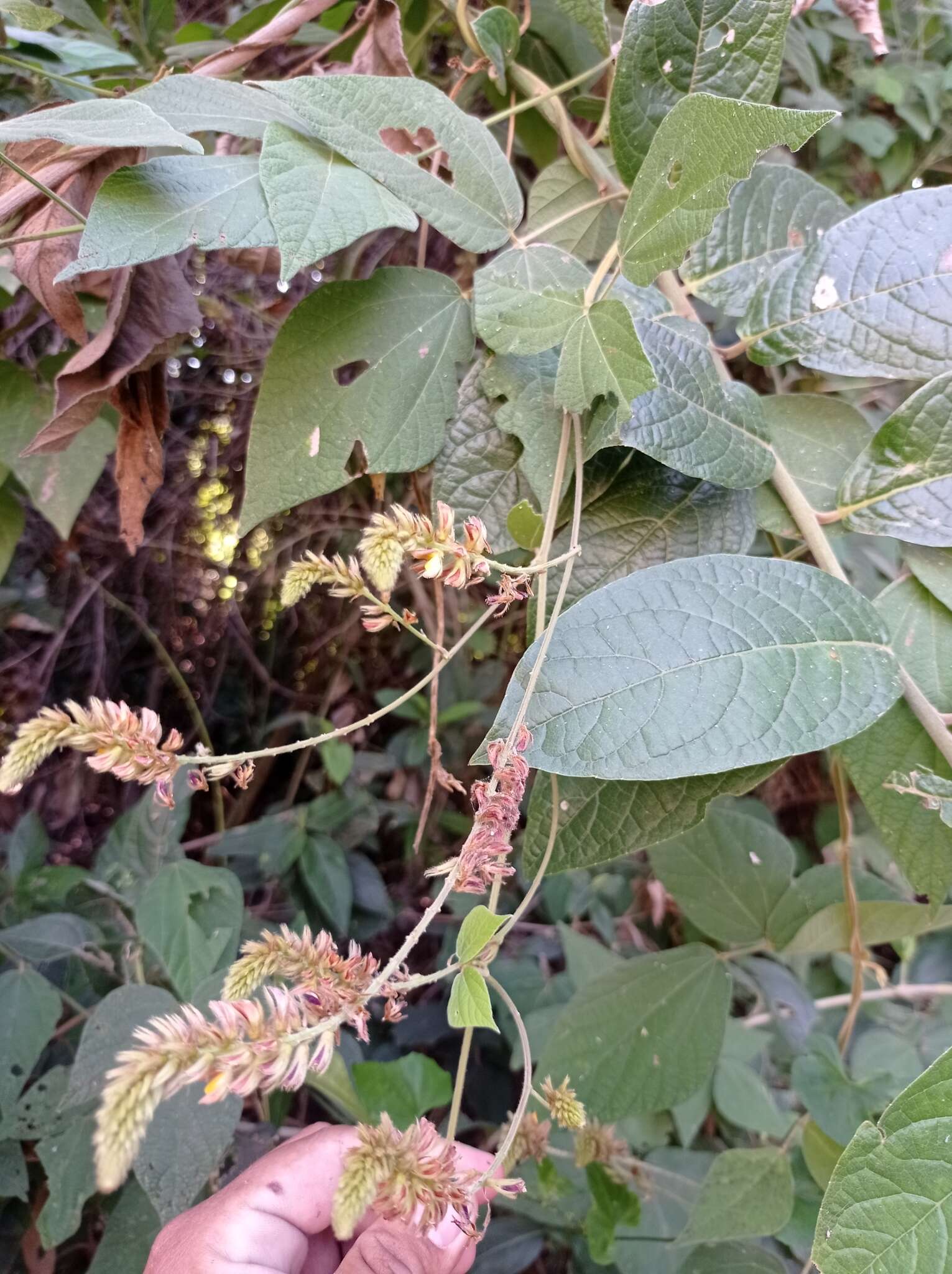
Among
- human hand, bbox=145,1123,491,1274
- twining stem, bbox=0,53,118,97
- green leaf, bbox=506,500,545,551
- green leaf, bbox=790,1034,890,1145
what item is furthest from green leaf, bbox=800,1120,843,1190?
twining stem, bbox=0,53,118,97

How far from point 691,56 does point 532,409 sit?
226 millimetres

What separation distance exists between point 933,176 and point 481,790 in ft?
4.59

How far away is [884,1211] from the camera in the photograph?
11.8 inches

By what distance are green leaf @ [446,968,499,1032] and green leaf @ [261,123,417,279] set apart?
315 millimetres

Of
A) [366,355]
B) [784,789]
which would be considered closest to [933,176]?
[784,789]

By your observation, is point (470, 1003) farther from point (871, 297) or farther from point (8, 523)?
point (8, 523)

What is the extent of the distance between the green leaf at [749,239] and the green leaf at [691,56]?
0.27 feet

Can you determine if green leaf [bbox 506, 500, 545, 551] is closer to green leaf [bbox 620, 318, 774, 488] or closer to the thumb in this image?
green leaf [bbox 620, 318, 774, 488]

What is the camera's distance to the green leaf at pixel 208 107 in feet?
1.37

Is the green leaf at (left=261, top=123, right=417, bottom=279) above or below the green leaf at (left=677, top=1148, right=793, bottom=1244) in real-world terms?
above

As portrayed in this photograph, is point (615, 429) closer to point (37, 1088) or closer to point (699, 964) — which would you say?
point (699, 964)

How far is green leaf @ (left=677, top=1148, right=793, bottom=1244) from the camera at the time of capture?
56cm

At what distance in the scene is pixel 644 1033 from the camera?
2.09ft

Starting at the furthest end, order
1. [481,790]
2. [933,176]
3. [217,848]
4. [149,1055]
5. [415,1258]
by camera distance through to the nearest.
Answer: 1. [933,176]
2. [217,848]
3. [415,1258]
4. [481,790]
5. [149,1055]
